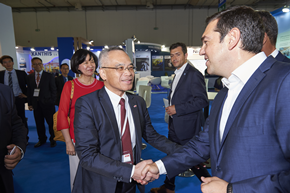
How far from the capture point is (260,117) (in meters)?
0.81

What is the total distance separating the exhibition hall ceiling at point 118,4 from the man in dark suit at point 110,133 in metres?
14.0

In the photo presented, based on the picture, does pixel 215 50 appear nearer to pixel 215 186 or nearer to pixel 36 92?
pixel 215 186

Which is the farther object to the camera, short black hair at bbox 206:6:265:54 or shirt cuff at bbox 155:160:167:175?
shirt cuff at bbox 155:160:167:175

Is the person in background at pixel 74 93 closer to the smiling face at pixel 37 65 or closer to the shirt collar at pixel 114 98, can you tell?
the shirt collar at pixel 114 98

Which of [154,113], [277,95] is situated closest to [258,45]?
[277,95]

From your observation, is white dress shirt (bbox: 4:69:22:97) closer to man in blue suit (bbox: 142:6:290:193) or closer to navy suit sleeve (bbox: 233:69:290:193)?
man in blue suit (bbox: 142:6:290:193)

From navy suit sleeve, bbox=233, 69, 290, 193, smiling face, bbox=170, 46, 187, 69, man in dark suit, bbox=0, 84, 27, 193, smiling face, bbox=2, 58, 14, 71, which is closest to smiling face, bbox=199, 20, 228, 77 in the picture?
navy suit sleeve, bbox=233, 69, 290, 193

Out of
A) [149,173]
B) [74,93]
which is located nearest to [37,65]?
[74,93]

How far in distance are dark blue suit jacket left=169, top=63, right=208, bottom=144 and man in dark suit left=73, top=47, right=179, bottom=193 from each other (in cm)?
99

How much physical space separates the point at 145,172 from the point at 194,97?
150 centimetres

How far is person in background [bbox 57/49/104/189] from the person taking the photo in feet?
6.58

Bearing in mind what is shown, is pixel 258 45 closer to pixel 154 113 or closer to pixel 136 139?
pixel 136 139

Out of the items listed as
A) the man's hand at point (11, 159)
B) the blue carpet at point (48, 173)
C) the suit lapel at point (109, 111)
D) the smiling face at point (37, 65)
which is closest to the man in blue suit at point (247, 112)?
the suit lapel at point (109, 111)

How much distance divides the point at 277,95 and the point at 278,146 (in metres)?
0.23
